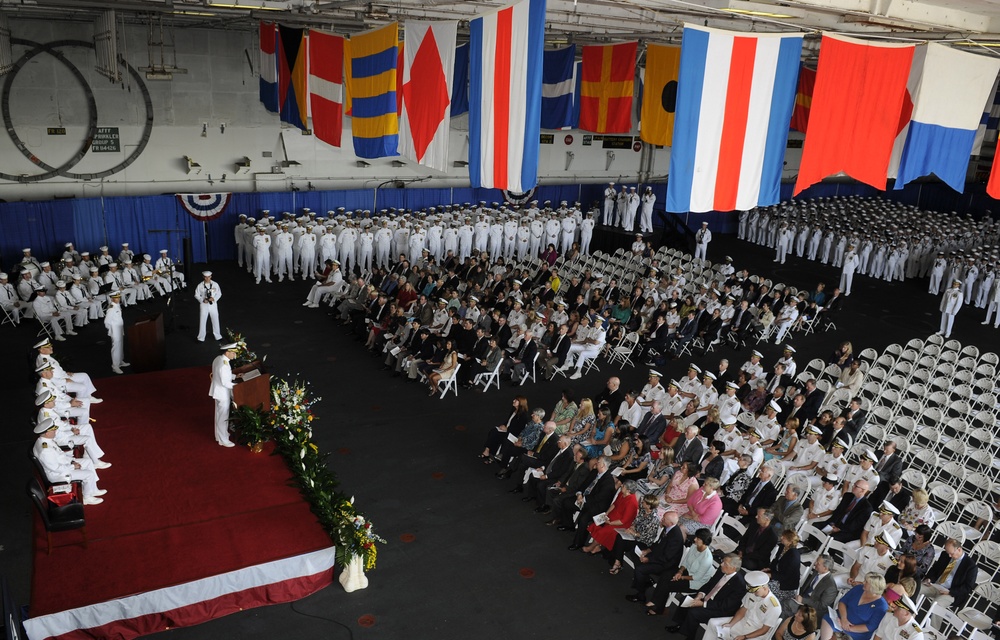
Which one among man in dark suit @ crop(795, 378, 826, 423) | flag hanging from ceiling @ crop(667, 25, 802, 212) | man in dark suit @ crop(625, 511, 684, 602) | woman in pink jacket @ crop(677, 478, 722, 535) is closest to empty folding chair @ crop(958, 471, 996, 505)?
man in dark suit @ crop(795, 378, 826, 423)

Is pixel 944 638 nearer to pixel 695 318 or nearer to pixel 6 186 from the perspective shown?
pixel 695 318

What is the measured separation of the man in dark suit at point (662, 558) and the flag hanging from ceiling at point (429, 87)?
5.55 meters

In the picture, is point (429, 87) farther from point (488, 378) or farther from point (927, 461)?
point (927, 461)

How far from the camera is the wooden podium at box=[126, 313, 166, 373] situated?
13875 mm

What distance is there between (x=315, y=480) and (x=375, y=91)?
6.78 meters

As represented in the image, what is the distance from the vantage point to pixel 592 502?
9625mm

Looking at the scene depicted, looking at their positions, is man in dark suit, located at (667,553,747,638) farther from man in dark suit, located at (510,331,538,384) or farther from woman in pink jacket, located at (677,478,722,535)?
man in dark suit, located at (510,331,538,384)

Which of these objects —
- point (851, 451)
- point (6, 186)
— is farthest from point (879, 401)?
point (6, 186)

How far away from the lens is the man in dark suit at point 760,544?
8.47 meters

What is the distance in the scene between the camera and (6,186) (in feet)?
69.1

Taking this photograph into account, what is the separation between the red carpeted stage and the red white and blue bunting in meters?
12.7

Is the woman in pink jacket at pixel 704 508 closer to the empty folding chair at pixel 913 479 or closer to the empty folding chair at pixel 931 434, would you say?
the empty folding chair at pixel 913 479

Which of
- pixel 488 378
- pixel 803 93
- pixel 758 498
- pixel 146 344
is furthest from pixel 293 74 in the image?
pixel 758 498

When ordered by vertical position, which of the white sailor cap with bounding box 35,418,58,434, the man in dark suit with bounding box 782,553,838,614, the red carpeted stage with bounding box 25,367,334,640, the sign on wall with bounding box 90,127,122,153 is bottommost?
the red carpeted stage with bounding box 25,367,334,640
